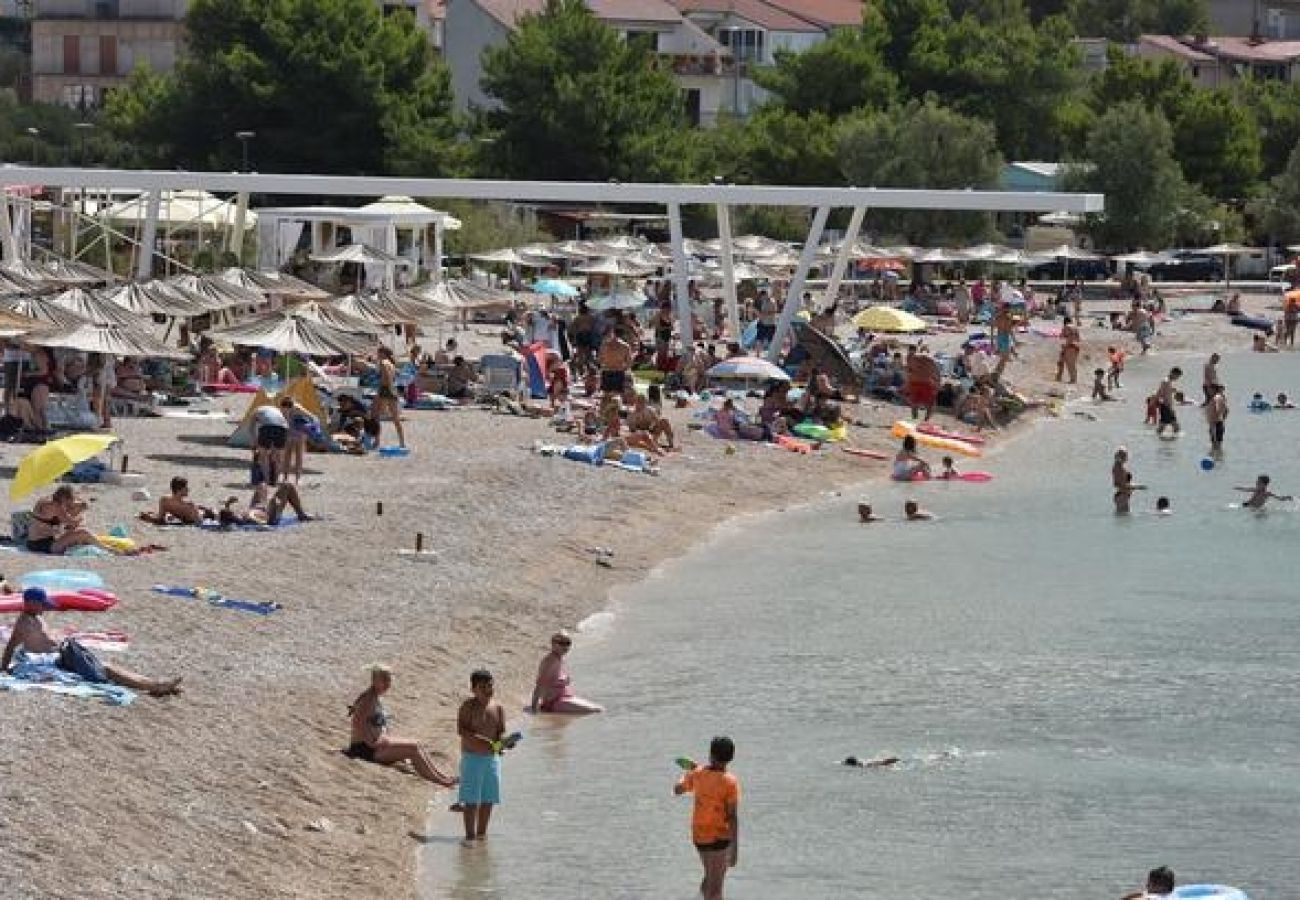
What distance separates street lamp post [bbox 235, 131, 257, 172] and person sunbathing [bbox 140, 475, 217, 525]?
4335cm

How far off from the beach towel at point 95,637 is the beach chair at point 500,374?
1788 centimetres

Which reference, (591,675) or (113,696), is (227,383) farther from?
(113,696)

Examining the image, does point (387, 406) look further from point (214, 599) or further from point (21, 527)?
point (214, 599)

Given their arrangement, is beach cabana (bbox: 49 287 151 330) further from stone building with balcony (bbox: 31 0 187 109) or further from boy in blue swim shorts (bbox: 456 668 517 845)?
stone building with balcony (bbox: 31 0 187 109)

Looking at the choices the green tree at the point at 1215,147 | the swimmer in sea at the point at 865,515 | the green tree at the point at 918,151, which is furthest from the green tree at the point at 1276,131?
the swimmer in sea at the point at 865,515

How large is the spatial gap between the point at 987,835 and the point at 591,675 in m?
5.58

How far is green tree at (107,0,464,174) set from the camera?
71.4 meters

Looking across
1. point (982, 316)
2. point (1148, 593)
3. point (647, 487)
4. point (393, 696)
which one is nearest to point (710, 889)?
point (393, 696)

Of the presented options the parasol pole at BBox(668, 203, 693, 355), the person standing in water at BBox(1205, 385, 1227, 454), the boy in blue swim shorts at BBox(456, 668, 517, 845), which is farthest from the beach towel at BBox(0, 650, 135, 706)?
the person standing in water at BBox(1205, 385, 1227, 454)

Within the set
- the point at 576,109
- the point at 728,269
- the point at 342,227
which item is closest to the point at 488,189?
the point at 728,269

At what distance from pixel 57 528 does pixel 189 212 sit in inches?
1258

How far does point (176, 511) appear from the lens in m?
26.1

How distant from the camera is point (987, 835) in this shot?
19.8 metres

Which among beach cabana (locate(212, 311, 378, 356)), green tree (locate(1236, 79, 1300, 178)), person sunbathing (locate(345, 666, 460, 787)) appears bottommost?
person sunbathing (locate(345, 666, 460, 787))
